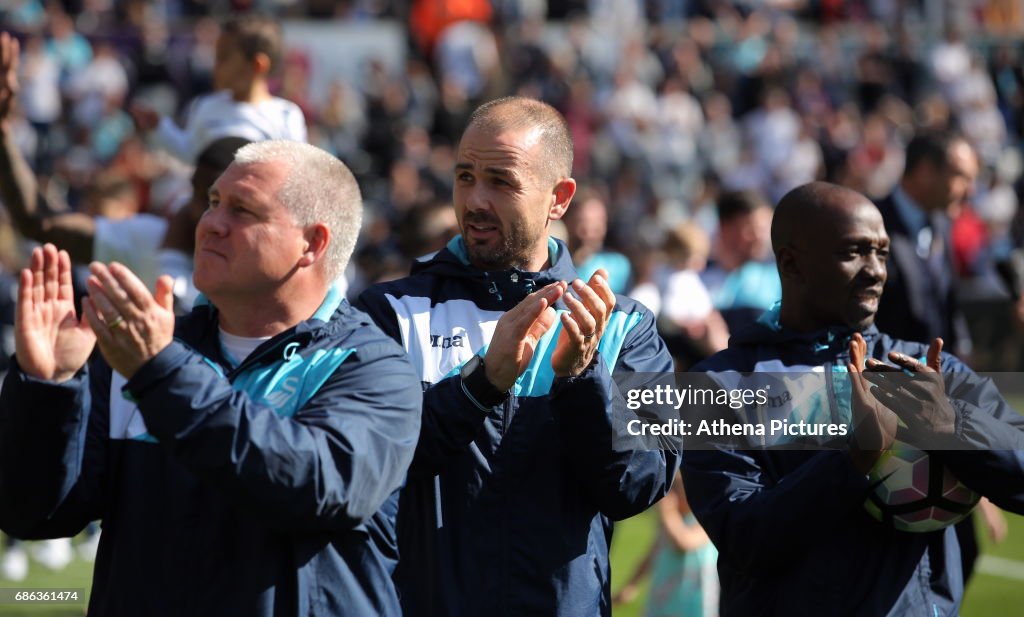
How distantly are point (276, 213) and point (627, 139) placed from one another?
57.1 feet

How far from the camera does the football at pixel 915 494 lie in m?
3.75

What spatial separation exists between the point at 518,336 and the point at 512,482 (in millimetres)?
446

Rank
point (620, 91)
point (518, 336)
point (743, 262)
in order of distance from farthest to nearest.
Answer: point (620, 91)
point (743, 262)
point (518, 336)

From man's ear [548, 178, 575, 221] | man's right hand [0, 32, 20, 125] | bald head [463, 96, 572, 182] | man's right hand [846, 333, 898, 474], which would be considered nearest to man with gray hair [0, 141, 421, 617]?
bald head [463, 96, 572, 182]

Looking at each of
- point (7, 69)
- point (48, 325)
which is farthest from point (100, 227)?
point (48, 325)

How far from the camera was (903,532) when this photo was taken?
12.6ft

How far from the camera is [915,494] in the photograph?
12.3 feet

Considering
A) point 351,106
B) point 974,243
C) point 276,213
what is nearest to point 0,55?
point 276,213

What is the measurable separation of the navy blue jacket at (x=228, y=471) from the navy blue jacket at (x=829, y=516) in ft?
3.70

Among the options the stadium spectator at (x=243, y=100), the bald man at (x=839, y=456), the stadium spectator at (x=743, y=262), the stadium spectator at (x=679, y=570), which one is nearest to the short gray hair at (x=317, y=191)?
the bald man at (x=839, y=456)

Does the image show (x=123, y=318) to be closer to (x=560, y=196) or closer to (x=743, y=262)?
(x=560, y=196)

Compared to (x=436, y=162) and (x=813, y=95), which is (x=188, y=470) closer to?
(x=436, y=162)

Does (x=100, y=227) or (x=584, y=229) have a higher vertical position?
(x=100, y=227)

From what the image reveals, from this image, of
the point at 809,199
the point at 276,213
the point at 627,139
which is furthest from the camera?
the point at 627,139
